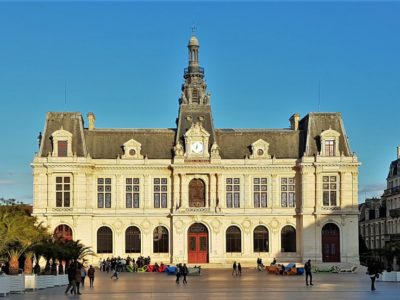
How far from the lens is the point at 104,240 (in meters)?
78.4

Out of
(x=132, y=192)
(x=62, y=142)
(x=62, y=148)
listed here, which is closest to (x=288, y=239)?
(x=132, y=192)

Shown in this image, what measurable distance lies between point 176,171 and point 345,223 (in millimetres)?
14848

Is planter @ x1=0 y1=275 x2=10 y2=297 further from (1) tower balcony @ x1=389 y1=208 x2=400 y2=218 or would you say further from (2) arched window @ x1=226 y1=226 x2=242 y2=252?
(1) tower balcony @ x1=389 y1=208 x2=400 y2=218

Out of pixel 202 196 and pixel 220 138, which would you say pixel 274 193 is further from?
pixel 220 138

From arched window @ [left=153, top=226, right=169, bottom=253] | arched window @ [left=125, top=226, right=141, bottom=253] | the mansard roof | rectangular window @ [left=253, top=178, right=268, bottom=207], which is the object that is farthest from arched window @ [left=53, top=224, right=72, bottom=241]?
rectangular window @ [left=253, top=178, right=268, bottom=207]

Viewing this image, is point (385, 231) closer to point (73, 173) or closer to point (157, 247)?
point (157, 247)

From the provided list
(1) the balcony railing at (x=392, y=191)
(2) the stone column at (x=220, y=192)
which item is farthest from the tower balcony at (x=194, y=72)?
(1) the balcony railing at (x=392, y=191)

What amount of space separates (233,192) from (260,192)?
2315mm

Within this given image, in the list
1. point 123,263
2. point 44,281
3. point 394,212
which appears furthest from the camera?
point 394,212

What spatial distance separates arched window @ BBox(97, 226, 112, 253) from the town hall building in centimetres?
8

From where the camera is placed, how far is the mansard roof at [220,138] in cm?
7894

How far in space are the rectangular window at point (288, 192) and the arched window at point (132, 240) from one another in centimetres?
1261

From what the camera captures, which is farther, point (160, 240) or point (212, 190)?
point (160, 240)

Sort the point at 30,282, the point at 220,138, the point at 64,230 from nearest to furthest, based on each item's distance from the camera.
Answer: the point at 30,282 < the point at 64,230 < the point at 220,138
